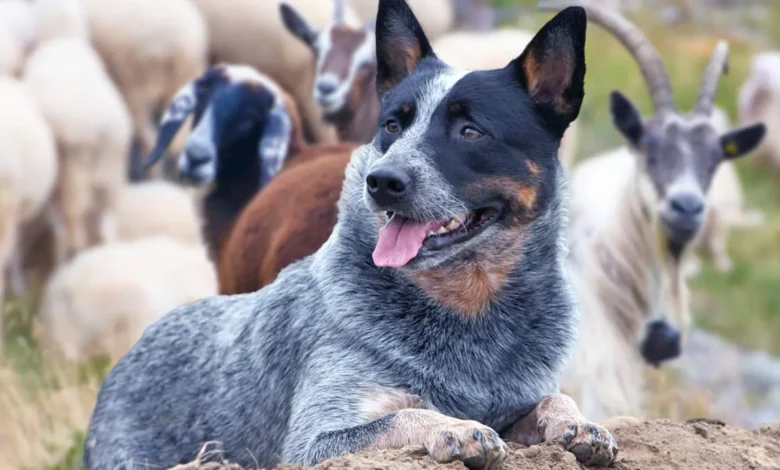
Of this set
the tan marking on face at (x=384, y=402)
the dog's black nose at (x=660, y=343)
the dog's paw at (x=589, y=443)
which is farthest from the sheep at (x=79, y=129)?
the dog's paw at (x=589, y=443)

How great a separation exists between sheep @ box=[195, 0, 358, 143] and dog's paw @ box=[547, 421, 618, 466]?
23.0 feet

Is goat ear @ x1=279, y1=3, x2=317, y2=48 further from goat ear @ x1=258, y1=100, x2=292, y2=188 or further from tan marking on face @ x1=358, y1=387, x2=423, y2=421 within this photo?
tan marking on face @ x1=358, y1=387, x2=423, y2=421

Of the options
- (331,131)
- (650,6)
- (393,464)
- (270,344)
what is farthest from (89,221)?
(650,6)

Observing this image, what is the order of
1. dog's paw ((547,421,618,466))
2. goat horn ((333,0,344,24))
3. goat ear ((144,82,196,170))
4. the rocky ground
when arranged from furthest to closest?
the rocky ground → goat horn ((333,0,344,24)) → goat ear ((144,82,196,170)) → dog's paw ((547,421,618,466))

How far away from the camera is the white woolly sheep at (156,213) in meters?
11.8

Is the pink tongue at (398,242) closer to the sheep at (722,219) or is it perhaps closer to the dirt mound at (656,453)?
the dirt mound at (656,453)

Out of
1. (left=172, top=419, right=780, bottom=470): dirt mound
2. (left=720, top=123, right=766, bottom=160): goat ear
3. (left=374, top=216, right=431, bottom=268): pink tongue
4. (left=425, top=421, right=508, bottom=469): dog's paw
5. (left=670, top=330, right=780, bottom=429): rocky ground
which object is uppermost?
(left=374, top=216, right=431, bottom=268): pink tongue

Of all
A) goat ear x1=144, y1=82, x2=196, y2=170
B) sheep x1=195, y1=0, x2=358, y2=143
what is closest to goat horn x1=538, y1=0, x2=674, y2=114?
goat ear x1=144, y1=82, x2=196, y2=170

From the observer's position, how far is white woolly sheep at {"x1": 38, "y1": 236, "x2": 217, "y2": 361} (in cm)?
1009

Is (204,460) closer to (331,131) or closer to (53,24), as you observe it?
(331,131)

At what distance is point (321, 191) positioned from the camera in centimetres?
688

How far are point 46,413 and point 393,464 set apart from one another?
4.11 metres

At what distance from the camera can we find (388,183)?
14.7 feet

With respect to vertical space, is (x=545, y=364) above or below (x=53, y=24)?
above
